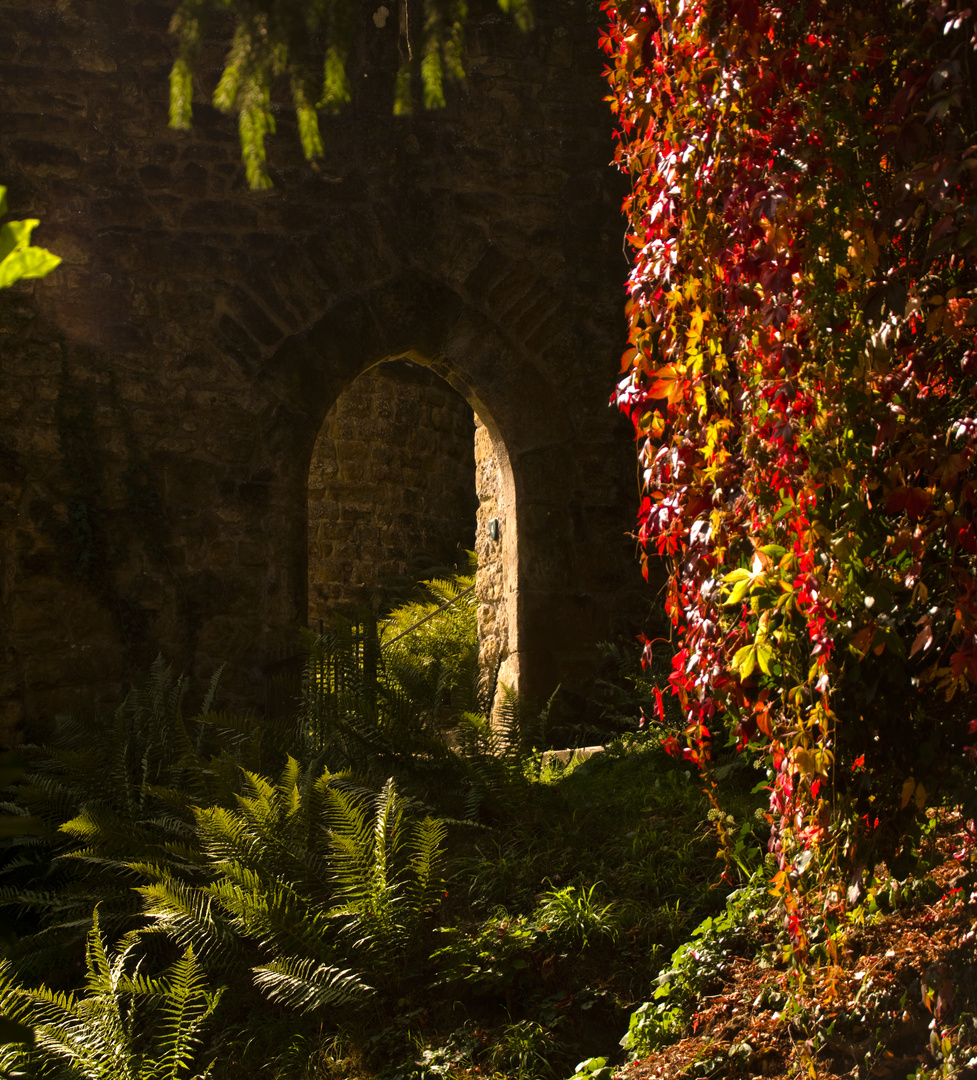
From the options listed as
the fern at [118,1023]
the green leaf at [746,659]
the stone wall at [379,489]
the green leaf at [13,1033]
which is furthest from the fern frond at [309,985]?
the stone wall at [379,489]

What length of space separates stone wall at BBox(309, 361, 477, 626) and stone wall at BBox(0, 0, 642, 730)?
3.88 meters

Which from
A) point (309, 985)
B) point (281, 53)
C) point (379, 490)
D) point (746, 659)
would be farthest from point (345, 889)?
point (379, 490)

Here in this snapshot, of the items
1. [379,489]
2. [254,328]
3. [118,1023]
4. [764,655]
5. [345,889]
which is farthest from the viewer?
[379,489]

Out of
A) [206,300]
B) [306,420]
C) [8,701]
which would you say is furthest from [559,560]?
[8,701]

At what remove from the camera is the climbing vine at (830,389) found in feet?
6.45

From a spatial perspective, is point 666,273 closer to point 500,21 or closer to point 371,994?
point 371,994

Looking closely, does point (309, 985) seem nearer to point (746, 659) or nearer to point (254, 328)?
point (746, 659)

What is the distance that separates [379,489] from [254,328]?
445cm

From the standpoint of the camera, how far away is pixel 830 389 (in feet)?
6.77

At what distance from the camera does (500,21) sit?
19.5ft

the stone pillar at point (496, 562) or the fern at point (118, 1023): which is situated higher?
the stone pillar at point (496, 562)

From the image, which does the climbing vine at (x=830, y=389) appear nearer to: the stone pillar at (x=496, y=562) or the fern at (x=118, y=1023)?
the fern at (x=118, y=1023)

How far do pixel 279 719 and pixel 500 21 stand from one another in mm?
4059

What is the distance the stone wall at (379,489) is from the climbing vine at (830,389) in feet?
24.0
